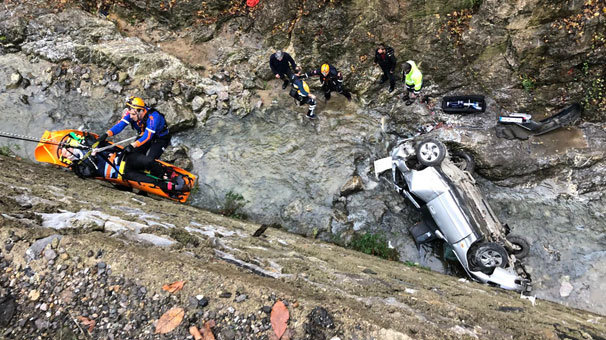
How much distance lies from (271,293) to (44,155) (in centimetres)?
724

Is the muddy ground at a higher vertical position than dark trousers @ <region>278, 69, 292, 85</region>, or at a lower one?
lower

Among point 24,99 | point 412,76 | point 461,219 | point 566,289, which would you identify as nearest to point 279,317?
point 461,219

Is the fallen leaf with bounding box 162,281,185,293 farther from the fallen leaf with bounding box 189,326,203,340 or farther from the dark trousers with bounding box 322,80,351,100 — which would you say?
the dark trousers with bounding box 322,80,351,100

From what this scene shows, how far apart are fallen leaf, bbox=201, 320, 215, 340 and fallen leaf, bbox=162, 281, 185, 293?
19.7 inches

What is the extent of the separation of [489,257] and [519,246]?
4.32ft

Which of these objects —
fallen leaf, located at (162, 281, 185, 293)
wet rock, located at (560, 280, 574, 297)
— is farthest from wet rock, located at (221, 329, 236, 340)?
wet rock, located at (560, 280, 574, 297)

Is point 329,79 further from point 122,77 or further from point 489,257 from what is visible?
point 122,77

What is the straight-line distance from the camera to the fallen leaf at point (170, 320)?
10.9 feet

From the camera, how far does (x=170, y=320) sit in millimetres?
3375

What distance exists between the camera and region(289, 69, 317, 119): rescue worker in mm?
8281

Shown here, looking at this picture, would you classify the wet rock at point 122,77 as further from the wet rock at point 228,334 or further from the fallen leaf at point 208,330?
the wet rock at point 228,334

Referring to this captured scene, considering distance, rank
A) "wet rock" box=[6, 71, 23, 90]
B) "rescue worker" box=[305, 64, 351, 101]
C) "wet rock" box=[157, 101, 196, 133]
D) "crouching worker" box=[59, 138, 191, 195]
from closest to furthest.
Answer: "crouching worker" box=[59, 138, 191, 195] → "rescue worker" box=[305, 64, 351, 101] → "wet rock" box=[157, 101, 196, 133] → "wet rock" box=[6, 71, 23, 90]

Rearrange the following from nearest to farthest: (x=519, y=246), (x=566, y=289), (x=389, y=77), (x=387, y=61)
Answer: (x=566, y=289)
(x=519, y=246)
(x=387, y=61)
(x=389, y=77)

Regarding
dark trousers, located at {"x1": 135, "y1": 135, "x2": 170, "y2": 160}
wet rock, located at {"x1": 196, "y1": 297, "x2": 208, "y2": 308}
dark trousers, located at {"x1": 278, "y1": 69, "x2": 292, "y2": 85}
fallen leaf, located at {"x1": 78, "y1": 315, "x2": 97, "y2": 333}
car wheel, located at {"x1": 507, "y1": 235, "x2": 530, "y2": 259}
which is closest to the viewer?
fallen leaf, located at {"x1": 78, "y1": 315, "x2": 97, "y2": 333}
